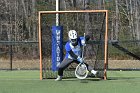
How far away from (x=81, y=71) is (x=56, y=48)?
4.59ft

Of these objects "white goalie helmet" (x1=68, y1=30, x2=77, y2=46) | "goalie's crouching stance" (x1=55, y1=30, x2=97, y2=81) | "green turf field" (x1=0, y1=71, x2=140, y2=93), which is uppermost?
"white goalie helmet" (x1=68, y1=30, x2=77, y2=46)

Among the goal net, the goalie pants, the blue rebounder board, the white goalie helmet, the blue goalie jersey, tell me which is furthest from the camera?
the blue rebounder board

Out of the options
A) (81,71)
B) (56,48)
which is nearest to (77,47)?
(81,71)

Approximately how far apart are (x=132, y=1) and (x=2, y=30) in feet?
33.3

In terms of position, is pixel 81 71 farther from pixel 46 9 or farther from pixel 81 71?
pixel 46 9

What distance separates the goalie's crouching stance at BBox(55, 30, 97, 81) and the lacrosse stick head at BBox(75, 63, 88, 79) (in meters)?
0.12

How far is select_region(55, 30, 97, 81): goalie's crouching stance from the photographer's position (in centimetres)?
1327

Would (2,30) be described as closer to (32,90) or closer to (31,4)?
(31,4)

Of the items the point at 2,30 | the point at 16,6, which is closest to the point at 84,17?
the point at 2,30

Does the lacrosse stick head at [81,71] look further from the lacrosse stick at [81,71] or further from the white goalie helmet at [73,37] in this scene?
the white goalie helmet at [73,37]

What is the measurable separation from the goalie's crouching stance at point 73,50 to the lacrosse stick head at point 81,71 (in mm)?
117

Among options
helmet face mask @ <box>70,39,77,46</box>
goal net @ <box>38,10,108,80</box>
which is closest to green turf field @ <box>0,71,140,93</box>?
goal net @ <box>38,10,108,80</box>

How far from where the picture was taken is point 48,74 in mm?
14586

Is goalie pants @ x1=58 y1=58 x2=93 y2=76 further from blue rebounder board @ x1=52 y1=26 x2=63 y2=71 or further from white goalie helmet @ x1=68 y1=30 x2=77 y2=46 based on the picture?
blue rebounder board @ x1=52 y1=26 x2=63 y2=71
